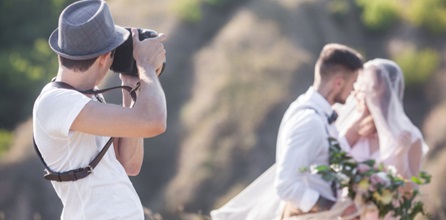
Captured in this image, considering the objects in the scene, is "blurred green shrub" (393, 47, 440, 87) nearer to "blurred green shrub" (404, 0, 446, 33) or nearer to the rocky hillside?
the rocky hillside

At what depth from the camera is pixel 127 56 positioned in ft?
13.8

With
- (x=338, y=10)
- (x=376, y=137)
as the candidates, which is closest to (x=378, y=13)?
(x=338, y=10)

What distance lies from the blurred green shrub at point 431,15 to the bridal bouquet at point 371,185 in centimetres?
2414

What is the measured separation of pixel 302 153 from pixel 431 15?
80.1ft

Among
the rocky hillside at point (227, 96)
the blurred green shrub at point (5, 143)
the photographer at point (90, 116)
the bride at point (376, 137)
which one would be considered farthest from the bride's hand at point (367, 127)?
the blurred green shrub at point (5, 143)

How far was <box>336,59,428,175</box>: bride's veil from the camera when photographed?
6.60 m

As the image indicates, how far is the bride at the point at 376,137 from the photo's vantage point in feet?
21.4

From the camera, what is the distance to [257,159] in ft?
83.7

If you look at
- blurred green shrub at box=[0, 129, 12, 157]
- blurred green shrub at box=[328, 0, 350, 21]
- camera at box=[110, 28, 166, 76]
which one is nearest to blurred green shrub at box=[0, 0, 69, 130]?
blurred green shrub at box=[0, 129, 12, 157]

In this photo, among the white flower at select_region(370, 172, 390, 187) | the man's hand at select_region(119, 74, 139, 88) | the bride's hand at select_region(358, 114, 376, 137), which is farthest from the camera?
the bride's hand at select_region(358, 114, 376, 137)

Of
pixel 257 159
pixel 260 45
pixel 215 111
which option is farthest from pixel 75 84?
pixel 260 45

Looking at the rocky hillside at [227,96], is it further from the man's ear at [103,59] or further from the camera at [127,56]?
the man's ear at [103,59]

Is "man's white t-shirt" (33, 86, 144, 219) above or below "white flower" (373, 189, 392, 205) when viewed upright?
above

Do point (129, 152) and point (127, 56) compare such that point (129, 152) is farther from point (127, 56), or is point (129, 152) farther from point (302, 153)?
point (302, 153)
